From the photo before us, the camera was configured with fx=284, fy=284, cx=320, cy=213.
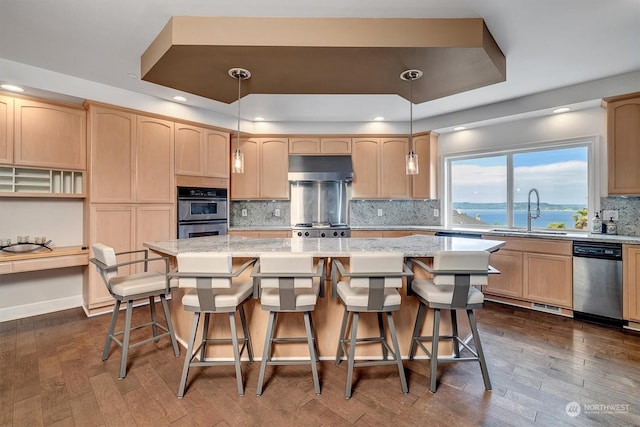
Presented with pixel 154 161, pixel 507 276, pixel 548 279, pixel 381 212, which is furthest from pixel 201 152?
pixel 548 279

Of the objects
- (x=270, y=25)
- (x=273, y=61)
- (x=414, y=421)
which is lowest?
(x=414, y=421)

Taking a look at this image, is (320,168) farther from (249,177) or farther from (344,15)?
(344,15)

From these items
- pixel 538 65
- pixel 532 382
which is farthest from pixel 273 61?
pixel 532 382

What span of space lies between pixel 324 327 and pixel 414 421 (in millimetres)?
861

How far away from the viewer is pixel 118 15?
2055 millimetres

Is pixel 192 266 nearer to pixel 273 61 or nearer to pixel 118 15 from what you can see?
pixel 273 61

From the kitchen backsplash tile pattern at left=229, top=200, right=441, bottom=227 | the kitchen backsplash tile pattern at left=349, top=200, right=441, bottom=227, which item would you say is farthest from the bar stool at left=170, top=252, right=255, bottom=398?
the kitchen backsplash tile pattern at left=349, top=200, right=441, bottom=227

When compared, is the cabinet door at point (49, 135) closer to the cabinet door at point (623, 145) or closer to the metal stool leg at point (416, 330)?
the metal stool leg at point (416, 330)

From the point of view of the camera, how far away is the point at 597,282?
2.95 meters

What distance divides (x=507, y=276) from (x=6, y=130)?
5734 mm

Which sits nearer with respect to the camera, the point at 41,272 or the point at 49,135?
the point at 49,135

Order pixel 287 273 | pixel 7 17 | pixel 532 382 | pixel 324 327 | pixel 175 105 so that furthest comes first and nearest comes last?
pixel 175 105 → pixel 324 327 → pixel 7 17 → pixel 532 382 → pixel 287 273

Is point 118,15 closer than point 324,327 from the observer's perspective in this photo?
Yes

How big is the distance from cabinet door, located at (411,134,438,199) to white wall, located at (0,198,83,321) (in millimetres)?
4650
